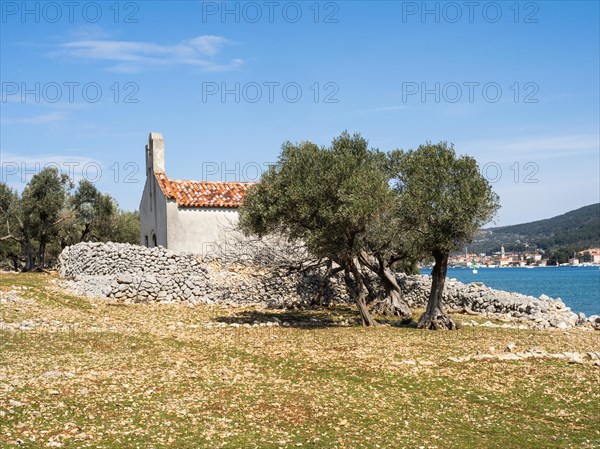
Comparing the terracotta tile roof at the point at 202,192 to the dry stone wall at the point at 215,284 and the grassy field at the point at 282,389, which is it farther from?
the grassy field at the point at 282,389

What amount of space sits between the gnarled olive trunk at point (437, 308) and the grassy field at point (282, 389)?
1.68 m

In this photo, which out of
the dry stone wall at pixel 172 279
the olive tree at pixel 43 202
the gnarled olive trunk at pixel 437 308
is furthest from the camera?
the olive tree at pixel 43 202

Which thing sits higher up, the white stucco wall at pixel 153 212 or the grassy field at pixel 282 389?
the white stucco wall at pixel 153 212

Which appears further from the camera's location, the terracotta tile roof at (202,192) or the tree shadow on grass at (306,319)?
the terracotta tile roof at (202,192)

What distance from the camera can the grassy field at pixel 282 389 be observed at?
12117 millimetres

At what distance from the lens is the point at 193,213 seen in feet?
144

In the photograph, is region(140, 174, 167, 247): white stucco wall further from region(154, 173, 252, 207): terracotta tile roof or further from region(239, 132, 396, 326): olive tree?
region(239, 132, 396, 326): olive tree

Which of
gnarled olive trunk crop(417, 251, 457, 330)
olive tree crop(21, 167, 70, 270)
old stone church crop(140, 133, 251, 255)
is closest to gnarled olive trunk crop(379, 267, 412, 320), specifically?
gnarled olive trunk crop(417, 251, 457, 330)

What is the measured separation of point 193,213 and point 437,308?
20.5 m

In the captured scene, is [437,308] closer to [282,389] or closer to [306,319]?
[306,319]

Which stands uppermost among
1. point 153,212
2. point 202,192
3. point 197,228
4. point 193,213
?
point 202,192

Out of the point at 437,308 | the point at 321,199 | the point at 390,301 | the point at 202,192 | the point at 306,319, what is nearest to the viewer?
the point at 321,199

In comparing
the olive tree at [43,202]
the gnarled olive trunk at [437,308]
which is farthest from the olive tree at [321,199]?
the olive tree at [43,202]

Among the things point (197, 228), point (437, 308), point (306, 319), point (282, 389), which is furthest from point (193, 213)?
point (282, 389)
